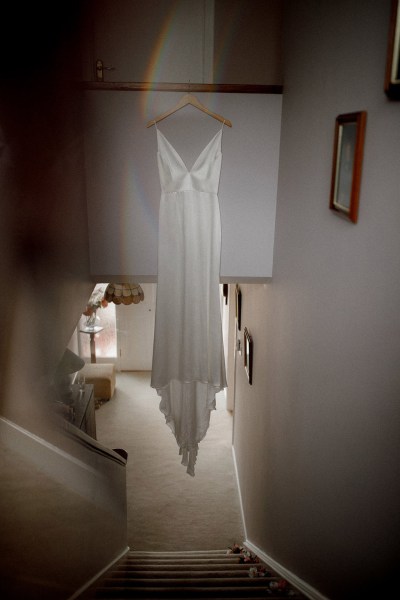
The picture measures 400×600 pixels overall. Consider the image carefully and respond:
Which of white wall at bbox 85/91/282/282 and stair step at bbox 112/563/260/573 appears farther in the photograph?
A: stair step at bbox 112/563/260/573

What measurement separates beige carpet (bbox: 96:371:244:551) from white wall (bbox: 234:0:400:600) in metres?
1.60

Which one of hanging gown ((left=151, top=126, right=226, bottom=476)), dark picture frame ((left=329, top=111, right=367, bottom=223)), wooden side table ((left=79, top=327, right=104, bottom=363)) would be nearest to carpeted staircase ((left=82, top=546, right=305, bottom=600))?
hanging gown ((left=151, top=126, right=226, bottom=476))

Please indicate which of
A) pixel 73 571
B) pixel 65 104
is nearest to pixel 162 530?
pixel 73 571

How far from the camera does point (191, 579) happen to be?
3152 millimetres

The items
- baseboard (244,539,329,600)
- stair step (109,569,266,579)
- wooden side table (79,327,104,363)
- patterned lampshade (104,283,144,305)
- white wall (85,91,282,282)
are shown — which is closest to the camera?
baseboard (244,539,329,600)

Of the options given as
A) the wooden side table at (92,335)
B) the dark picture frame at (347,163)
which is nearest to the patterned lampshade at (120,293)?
the wooden side table at (92,335)

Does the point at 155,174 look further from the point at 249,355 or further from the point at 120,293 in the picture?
the point at 120,293

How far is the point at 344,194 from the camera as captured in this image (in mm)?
1882

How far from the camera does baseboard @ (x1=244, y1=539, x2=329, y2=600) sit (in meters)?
2.43

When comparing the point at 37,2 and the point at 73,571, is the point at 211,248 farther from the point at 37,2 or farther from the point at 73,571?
the point at 73,571

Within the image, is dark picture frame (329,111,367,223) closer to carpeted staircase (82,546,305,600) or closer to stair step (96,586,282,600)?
carpeted staircase (82,546,305,600)

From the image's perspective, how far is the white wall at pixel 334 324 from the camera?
160 cm

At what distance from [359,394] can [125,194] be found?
6.93ft

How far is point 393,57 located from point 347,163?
1.50ft
